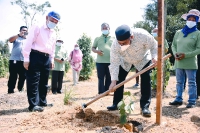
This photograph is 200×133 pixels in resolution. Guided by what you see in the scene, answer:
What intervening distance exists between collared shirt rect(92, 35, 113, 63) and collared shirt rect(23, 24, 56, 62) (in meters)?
1.78

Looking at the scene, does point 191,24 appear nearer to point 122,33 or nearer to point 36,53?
point 122,33

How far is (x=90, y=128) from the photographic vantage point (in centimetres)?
286

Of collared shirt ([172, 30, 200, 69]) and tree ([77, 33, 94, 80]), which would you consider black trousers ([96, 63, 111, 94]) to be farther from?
tree ([77, 33, 94, 80])

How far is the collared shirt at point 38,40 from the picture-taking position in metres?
3.73

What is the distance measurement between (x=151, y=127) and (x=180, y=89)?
71.4 inches

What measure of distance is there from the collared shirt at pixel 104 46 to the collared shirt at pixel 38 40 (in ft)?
5.84

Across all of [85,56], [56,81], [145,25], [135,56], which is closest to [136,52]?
[135,56]

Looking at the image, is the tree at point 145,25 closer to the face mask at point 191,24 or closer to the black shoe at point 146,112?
the face mask at point 191,24

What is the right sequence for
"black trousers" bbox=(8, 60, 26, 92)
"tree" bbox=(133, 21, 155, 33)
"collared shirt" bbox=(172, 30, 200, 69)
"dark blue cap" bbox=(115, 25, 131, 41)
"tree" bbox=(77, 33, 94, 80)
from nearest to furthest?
"dark blue cap" bbox=(115, 25, 131, 41)
"collared shirt" bbox=(172, 30, 200, 69)
"black trousers" bbox=(8, 60, 26, 92)
"tree" bbox=(77, 33, 94, 80)
"tree" bbox=(133, 21, 155, 33)

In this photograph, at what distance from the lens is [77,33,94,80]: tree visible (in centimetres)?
1207

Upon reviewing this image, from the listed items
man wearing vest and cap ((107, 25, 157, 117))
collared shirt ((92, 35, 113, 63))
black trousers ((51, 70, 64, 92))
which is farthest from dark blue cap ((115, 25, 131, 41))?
black trousers ((51, 70, 64, 92))

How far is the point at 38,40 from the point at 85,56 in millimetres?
8388

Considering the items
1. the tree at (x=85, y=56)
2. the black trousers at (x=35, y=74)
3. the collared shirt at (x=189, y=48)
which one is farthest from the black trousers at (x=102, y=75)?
the tree at (x=85, y=56)

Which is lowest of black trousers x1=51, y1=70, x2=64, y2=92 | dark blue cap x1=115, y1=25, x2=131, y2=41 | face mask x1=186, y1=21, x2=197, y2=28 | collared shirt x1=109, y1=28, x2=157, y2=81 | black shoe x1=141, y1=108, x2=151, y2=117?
black shoe x1=141, y1=108, x2=151, y2=117
